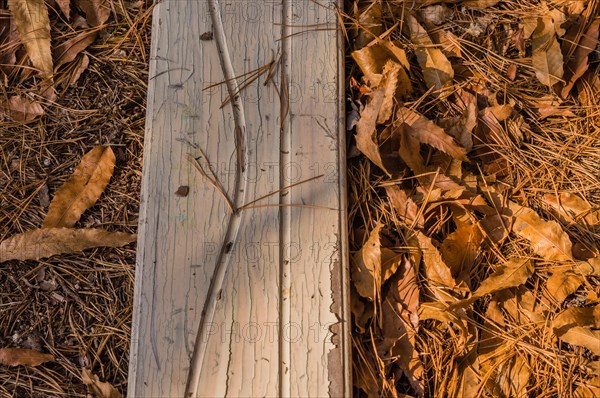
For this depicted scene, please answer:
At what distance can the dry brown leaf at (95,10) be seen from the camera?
1.71 metres

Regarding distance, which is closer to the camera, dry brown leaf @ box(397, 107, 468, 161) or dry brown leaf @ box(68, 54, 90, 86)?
dry brown leaf @ box(397, 107, 468, 161)

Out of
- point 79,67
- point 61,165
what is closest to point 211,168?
point 61,165

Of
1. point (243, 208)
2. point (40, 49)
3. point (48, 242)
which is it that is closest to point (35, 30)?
point (40, 49)

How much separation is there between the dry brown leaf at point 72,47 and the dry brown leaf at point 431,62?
0.98 meters

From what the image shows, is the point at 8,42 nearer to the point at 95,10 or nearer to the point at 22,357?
the point at 95,10

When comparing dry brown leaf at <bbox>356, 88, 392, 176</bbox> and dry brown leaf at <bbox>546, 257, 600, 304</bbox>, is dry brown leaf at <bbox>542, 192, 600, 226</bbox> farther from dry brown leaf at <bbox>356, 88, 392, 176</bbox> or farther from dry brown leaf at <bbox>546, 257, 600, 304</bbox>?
dry brown leaf at <bbox>356, 88, 392, 176</bbox>

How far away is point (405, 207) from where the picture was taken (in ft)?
5.00

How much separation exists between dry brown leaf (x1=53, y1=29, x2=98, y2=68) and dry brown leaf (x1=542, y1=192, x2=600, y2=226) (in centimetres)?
143

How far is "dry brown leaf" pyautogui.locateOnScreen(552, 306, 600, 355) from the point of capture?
1.41 meters

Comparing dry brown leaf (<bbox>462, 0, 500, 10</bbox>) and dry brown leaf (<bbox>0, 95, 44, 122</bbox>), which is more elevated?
dry brown leaf (<bbox>462, 0, 500, 10</bbox>)

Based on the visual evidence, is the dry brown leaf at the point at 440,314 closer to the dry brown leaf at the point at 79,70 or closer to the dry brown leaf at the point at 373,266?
the dry brown leaf at the point at 373,266

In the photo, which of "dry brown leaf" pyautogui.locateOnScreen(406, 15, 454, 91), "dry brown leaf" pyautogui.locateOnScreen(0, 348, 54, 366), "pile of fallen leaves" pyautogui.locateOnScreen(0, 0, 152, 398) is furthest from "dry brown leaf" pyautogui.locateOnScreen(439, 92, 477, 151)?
"dry brown leaf" pyautogui.locateOnScreen(0, 348, 54, 366)

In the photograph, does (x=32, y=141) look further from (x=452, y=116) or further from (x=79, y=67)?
(x=452, y=116)

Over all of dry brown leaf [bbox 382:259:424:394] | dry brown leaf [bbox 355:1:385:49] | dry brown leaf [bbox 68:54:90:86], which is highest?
dry brown leaf [bbox 355:1:385:49]
